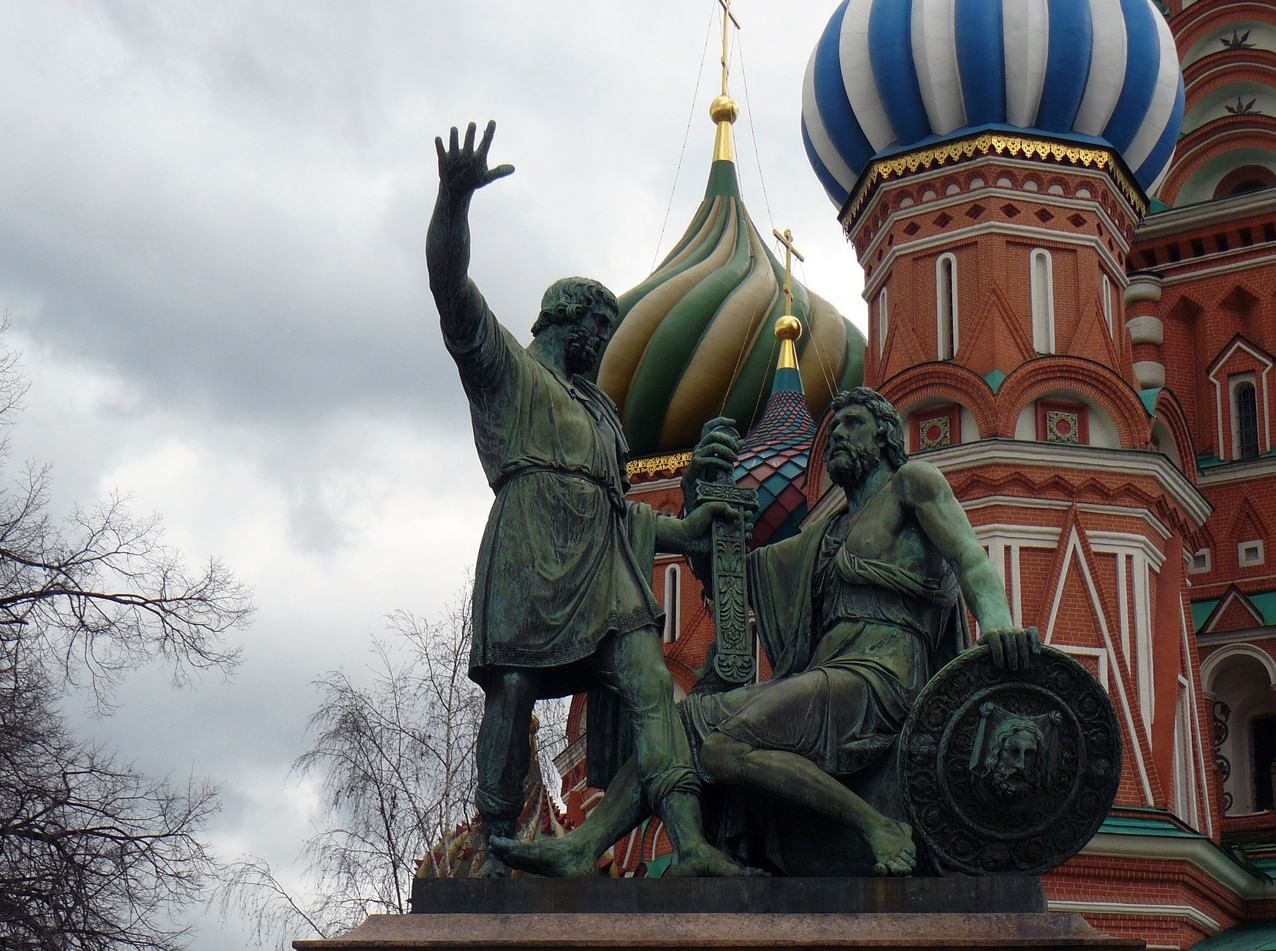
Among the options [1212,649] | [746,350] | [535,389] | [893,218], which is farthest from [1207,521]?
[535,389]

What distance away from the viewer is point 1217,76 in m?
28.6

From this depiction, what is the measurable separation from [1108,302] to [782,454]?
546 centimetres

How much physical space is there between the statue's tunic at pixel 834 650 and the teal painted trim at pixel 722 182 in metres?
28.3

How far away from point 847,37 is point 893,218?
209 cm

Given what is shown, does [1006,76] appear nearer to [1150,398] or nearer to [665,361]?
[1150,398]

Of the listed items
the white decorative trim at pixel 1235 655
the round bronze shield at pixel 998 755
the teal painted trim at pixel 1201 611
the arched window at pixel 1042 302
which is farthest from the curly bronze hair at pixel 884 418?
the teal painted trim at pixel 1201 611

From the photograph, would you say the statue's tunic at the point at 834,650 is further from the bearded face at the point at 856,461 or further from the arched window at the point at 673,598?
the arched window at the point at 673,598

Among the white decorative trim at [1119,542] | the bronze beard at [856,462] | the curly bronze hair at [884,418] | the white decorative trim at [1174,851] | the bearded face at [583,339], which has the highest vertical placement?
the white decorative trim at [1119,542]

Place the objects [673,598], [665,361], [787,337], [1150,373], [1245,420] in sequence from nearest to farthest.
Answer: [1245,420]
[1150,373]
[673,598]
[787,337]
[665,361]

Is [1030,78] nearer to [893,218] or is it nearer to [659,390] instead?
[893,218]

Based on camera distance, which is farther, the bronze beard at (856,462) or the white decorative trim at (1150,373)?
the white decorative trim at (1150,373)

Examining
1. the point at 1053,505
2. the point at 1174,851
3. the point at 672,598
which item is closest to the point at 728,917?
the point at 1174,851

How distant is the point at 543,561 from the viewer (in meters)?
7.68

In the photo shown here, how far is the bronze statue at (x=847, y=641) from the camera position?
24.1 ft
